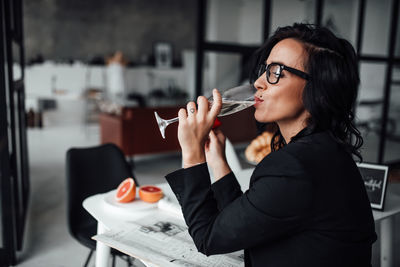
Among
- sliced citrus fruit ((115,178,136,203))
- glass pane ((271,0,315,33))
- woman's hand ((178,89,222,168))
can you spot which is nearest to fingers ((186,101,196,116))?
woman's hand ((178,89,222,168))

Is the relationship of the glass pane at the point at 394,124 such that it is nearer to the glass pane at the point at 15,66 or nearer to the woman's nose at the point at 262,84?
the glass pane at the point at 15,66

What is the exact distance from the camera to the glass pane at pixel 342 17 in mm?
4316

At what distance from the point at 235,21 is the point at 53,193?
2619mm

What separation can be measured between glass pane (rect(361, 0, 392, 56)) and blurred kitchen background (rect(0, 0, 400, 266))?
0.01m

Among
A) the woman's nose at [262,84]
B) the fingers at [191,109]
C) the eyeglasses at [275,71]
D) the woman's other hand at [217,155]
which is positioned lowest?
the woman's other hand at [217,155]

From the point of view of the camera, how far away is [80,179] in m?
2.07

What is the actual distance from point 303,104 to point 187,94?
9366mm

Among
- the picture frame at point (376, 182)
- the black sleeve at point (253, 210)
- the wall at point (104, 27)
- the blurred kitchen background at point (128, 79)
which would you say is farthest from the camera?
the wall at point (104, 27)

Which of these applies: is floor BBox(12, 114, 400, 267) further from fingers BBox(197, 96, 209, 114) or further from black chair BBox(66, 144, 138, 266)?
fingers BBox(197, 96, 209, 114)

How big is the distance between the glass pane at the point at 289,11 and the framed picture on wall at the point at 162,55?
686 cm

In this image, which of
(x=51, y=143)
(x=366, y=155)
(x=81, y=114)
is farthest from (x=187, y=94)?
(x=366, y=155)

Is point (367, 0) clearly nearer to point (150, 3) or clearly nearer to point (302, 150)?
point (302, 150)

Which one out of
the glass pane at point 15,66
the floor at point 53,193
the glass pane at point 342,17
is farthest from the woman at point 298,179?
the glass pane at point 342,17

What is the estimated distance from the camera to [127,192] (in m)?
1.54
